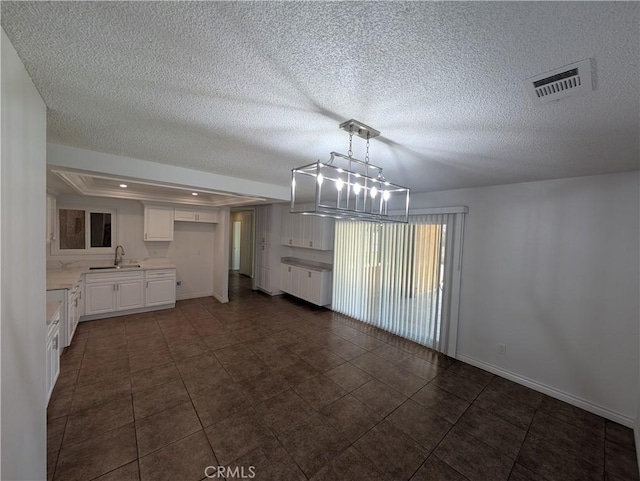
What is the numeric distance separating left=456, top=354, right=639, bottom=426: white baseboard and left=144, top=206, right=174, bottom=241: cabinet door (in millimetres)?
5768

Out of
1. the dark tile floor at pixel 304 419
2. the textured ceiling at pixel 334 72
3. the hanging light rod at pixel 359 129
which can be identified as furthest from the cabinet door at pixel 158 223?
the hanging light rod at pixel 359 129

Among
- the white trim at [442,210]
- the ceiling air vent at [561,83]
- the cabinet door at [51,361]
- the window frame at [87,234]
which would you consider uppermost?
the ceiling air vent at [561,83]

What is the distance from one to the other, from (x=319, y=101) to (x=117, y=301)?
508 centimetres

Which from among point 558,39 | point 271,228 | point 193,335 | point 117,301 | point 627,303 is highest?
point 558,39

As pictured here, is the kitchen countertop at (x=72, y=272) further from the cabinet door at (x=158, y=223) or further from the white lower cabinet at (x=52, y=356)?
the white lower cabinet at (x=52, y=356)

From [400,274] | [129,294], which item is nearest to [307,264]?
[400,274]

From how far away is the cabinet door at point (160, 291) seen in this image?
4.79m

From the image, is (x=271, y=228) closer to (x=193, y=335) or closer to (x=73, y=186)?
(x=193, y=335)

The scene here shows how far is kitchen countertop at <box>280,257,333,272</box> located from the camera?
5572 mm

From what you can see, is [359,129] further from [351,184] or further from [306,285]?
[306,285]

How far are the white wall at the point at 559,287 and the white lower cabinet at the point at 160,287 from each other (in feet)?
17.0

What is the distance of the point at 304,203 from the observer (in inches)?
232

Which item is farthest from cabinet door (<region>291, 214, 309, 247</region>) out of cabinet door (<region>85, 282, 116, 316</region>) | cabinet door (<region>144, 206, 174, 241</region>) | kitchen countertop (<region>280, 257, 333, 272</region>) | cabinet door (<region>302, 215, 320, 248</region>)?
cabinet door (<region>85, 282, 116, 316</region>)

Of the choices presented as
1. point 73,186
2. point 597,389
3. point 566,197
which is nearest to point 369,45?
point 566,197
